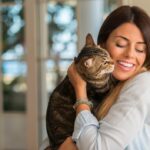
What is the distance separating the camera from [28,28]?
2.75 meters

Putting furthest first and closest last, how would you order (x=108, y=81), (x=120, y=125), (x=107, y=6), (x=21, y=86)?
(x=21, y=86)
(x=107, y=6)
(x=108, y=81)
(x=120, y=125)

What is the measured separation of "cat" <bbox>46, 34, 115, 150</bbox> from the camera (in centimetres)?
133

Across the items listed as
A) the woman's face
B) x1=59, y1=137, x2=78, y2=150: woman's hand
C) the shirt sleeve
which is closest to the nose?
the woman's face

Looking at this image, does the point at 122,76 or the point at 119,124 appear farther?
the point at 122,76

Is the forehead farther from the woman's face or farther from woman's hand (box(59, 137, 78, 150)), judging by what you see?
Result: woman's hand (box(59, 137, 78, 150))

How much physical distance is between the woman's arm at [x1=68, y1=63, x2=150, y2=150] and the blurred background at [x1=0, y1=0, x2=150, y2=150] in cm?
143

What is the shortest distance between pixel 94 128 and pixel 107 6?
5.08 feet

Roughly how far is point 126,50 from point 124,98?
19cm

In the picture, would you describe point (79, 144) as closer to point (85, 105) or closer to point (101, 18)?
point (85, 105)

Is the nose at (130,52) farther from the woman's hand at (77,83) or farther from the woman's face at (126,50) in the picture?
the woman's hand at (77,83)

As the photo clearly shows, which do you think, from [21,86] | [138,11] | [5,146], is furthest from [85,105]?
[5,146]

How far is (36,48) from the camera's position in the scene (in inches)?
109

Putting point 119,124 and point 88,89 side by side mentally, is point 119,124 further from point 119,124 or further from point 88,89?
point 88,89

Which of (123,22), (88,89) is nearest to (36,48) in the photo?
(88,89)
